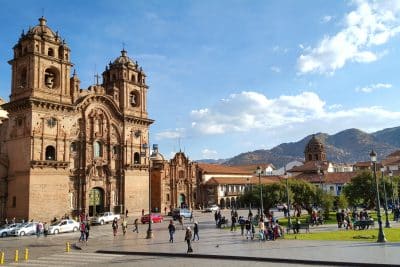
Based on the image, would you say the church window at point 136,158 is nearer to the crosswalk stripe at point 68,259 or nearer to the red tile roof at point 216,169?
the red tile roof at point 216,169

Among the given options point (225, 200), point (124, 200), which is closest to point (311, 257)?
point (124, 200)

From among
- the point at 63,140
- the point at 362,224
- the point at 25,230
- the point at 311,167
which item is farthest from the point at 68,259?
the point at 311,167

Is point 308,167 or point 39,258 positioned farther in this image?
point 308,167

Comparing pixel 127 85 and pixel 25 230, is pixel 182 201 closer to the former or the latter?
pixel 127 85

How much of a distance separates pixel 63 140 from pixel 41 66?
935cm

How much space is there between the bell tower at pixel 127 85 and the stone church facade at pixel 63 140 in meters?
0.17

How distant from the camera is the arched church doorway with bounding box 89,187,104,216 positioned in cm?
5503

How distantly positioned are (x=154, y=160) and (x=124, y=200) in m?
17.2

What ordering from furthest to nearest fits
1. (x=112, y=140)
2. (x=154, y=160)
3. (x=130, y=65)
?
(x=154, y=160)
(x=130, y=65)
(x=112, y=140)

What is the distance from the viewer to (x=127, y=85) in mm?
62438

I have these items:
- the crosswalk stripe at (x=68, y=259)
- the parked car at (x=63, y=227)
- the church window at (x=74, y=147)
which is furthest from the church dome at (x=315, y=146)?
the crosswalk stripe at (x=68, y=259)

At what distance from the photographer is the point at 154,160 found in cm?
7519

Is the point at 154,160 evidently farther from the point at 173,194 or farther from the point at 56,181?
the point at 56,181

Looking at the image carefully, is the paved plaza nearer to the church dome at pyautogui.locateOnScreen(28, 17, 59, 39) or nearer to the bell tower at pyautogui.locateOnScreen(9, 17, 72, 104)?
the bell tower at pyautogui.locateOnScreen(9, 17, 72, 104)
